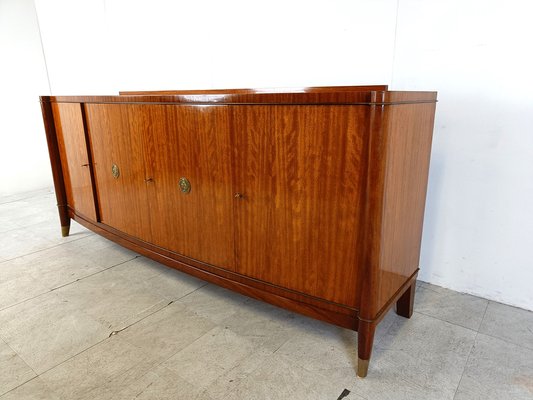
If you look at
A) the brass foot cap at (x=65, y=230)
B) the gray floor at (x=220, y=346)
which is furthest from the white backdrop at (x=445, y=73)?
the brass foot cap at (x=65, y=230)

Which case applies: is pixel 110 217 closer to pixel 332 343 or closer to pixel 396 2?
pixel 332 343

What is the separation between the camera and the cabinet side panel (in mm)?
1234

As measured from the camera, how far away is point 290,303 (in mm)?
1504

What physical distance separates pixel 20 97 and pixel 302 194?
156 inches

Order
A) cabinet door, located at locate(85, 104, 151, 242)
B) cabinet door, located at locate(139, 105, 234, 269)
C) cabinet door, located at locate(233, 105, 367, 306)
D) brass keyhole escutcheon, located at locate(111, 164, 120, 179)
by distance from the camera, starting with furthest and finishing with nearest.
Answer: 1. brass keyhole escutcheon, located at locate(111, 164, 120, 179)
2. cabinet door, located at locate(85, 104, 151, 242)
3. cabinet door, located at locate(139, 105, 234, 269)
4. cabinet door, located at locate(233, 105, 367, 306)

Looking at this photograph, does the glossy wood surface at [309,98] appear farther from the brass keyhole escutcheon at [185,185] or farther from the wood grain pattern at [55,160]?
the wood grain pattern at [55,160]

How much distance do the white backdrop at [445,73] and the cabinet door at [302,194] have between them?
2.87 feet

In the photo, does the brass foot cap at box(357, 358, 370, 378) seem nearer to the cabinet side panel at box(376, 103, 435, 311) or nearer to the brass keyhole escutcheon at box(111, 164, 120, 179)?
the cabinet side panel at box(376, 103, 435, 311)

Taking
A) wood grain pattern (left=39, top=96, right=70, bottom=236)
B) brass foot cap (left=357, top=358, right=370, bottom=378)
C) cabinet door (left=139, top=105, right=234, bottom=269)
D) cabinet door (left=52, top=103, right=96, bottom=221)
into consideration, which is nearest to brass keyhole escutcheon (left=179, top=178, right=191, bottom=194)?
cabinet door (left=139, top=105, right=234, bottom=269)

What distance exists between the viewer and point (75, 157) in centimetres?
238

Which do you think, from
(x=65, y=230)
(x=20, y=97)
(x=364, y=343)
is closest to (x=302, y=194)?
(x=364, y=343)

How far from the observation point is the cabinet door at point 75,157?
2.26 metres

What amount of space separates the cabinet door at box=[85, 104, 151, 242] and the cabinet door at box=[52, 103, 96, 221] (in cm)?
9

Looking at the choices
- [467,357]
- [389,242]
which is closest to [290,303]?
[389,242]
